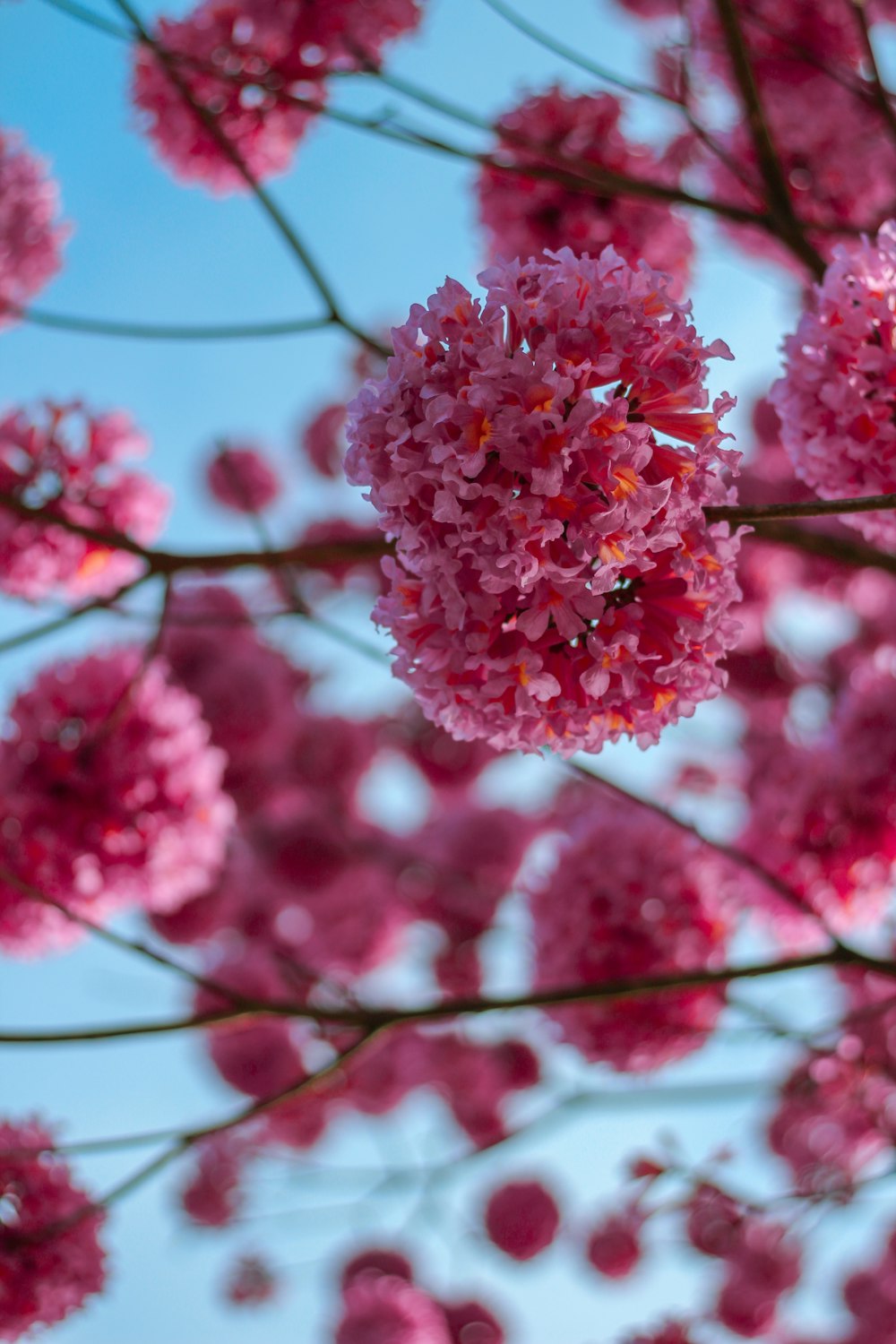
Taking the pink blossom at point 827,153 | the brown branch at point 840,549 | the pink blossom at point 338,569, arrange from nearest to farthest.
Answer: the brown branch at point 840,549, the pink blossom at point 827,153, the pink blossom at point 338,569

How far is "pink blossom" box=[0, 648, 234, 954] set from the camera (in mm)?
2930

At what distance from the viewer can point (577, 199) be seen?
10.8 ft

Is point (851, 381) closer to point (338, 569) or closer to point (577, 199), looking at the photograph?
point (577, 199)

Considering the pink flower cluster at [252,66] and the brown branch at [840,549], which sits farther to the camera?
the pink flower cluster at [252,66]

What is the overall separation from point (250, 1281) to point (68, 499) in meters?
6.17

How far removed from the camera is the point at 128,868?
9.93 ft

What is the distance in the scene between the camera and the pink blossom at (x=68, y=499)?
313cm

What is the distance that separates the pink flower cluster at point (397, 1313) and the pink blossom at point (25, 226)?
17.9ft

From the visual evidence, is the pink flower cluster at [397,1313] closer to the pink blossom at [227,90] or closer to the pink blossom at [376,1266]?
the pink blossom at [376,1266]

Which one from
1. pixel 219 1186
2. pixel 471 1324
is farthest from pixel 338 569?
pixel 471 1324

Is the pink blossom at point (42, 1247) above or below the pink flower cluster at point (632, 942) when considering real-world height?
below

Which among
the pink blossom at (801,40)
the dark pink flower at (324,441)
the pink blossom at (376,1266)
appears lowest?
the pink blossom at (376,1266)

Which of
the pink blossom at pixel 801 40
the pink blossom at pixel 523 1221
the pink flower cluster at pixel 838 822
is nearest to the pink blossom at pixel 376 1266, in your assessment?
the pink blossom at pixel 523 1221

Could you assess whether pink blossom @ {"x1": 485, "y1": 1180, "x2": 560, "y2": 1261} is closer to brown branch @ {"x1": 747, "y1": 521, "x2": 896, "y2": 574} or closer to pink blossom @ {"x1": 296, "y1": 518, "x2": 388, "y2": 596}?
pink blossom @ {"x1": 296, "y1": 518, "x2": 388, "y2": 596}
